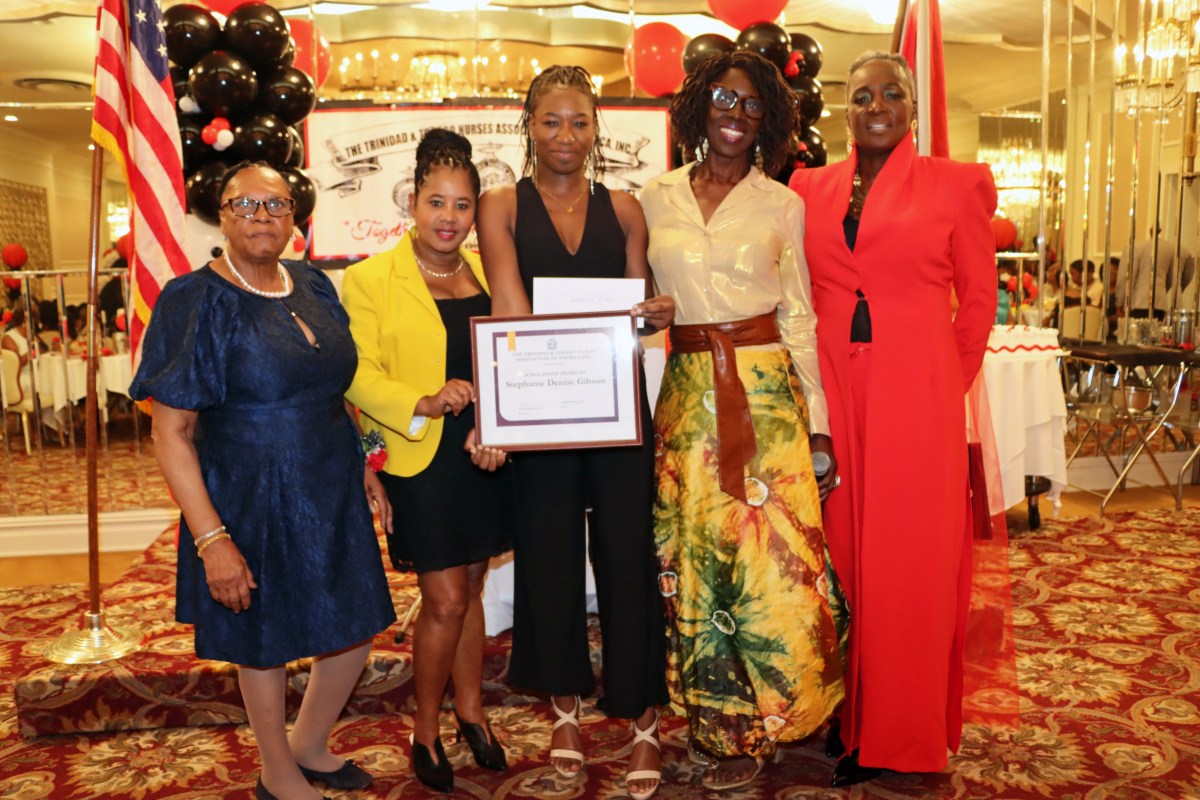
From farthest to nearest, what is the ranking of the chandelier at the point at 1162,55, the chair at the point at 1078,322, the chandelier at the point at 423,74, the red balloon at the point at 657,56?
the chair at the point at 1078,322 < the chandelier at the point at 423,74 < the chandelier at the point at 1162,55 < the red balloon at the point at 657,56

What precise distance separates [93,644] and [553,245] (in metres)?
2.52

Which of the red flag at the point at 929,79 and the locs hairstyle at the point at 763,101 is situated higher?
the red flag at the point at 929,79

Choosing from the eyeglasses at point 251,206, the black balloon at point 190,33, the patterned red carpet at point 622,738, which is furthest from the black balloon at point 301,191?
the eyeglasses at point 251,206

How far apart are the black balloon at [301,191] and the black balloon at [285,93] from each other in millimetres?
277

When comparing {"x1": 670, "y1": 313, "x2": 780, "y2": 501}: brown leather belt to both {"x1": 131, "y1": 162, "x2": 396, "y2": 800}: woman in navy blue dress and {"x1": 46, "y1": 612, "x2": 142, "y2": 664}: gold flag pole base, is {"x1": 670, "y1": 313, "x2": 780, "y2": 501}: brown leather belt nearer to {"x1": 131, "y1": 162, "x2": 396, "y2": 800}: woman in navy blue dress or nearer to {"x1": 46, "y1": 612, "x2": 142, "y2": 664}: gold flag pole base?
{"x1": 131, "y1": 162, "x2": 396, "y2": 800}: woman in navy blue dress

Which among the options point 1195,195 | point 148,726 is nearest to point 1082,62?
point 1195,195

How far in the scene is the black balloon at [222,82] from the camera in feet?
14.7

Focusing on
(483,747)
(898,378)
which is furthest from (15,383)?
(898,378)

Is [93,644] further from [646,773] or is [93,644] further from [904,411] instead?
[904,411]

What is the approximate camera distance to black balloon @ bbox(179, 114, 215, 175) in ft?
Result: 15.3

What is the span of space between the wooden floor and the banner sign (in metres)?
2.33

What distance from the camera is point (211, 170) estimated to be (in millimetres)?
4656

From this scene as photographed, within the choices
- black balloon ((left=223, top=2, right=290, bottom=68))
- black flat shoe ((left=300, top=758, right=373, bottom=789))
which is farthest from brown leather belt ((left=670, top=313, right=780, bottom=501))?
black balloon ((left=223, top=2, right=290, bottom=68))

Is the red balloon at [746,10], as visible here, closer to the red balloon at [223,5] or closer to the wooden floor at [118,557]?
the red balloon at [223,5]
